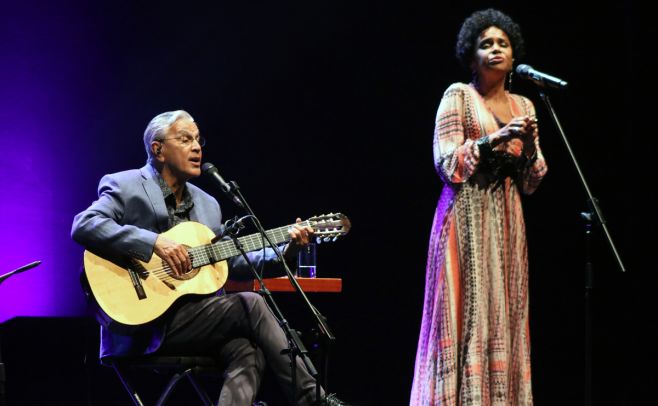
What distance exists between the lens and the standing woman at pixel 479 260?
3.18 meters

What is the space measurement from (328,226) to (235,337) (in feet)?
2.12

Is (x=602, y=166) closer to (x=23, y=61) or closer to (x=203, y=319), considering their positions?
Result: (x=203, y=319)

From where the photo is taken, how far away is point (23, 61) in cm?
473

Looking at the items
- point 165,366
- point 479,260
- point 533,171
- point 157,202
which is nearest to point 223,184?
point 157,202

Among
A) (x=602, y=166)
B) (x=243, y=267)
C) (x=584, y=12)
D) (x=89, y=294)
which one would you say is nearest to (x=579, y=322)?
(x=602, y=166)

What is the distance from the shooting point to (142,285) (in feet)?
11.1

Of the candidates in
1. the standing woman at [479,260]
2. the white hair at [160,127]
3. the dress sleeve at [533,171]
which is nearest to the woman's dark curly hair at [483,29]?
the standing woman at [479,260]

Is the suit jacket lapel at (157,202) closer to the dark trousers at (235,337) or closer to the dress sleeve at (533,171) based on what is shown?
the dark trousers at (235,337)

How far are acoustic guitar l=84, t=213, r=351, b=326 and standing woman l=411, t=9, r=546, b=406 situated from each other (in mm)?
555

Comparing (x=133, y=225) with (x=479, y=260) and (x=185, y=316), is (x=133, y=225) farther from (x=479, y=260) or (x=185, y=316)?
(x=479, y=260)

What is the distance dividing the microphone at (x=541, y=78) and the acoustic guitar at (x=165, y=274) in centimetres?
102

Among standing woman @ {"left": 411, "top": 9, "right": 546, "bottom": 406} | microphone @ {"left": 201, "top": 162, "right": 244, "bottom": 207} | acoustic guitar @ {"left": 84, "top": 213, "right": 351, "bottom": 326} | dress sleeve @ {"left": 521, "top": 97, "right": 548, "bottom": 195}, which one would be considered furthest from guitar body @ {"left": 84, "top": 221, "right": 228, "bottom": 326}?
dress sleeve @ {"left": 521, "top": 97, "right": 548, "bottom": 195}

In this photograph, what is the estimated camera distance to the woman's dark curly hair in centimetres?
352

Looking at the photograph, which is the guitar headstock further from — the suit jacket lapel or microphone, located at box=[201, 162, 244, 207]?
the suit jacket lapel
